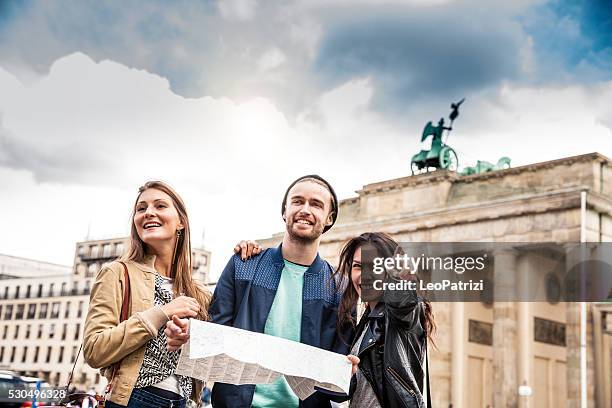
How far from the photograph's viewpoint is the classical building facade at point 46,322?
225ft

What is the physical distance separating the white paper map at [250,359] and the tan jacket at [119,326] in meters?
0.29

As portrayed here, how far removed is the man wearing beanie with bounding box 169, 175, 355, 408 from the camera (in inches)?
166

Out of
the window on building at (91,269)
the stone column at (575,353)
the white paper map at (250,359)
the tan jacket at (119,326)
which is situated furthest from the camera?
the window on building at (91,269)

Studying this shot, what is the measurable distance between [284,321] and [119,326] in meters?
0.93

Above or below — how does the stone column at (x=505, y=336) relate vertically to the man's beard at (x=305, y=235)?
above

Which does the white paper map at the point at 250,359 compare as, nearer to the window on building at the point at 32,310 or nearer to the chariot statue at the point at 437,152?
the chariot statue at the point at 437,152

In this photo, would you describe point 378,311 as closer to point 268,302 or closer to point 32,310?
point 268,302

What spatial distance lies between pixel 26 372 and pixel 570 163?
2237 inches

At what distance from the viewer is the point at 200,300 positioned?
441 centimetres

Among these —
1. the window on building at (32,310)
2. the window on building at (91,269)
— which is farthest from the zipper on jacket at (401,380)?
the window on building at (91,269)

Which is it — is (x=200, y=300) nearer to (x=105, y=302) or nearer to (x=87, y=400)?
(x=105, y=302)

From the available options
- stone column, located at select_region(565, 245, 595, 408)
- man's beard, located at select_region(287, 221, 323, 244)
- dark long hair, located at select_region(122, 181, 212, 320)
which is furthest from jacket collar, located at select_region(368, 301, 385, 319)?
stone column, located at select_region(565, 245, 595, 408)

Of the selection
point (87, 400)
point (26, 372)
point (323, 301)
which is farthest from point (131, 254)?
point (26, 372)

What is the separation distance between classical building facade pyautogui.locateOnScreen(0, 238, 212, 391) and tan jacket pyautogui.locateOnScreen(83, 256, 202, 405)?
63.2 m
